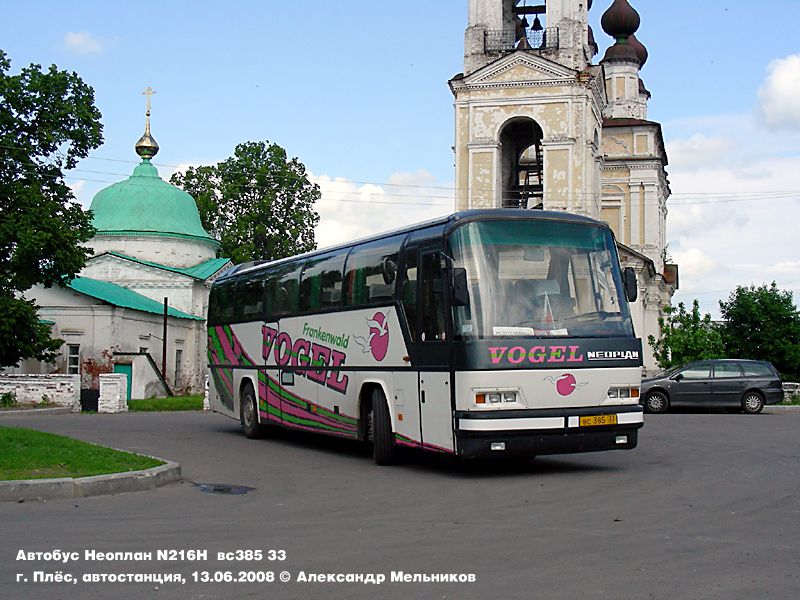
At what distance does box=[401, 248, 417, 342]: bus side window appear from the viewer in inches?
541

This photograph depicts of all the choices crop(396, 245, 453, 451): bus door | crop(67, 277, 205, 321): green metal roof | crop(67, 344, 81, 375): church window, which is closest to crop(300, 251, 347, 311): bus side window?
crop(396, 245, 453, 451): bus door

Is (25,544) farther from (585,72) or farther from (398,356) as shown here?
(585,72)

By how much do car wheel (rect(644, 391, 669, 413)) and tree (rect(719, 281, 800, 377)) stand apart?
115 feet

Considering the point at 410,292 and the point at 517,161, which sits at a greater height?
the point at 517,161

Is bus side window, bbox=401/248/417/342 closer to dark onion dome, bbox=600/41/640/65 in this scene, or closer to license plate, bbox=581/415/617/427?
license plate, bbox=581/415/617/427

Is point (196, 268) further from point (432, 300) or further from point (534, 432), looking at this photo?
point (534, 432)

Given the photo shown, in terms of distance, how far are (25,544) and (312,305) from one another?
927 centimetres

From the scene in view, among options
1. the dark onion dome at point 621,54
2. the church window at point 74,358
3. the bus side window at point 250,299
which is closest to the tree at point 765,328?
the dark onion dome at point 621,54

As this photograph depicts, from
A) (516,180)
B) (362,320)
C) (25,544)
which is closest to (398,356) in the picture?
(362,320)

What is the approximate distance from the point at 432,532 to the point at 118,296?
41.6 metres

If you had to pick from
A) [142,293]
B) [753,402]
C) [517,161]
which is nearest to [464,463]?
[753,402]

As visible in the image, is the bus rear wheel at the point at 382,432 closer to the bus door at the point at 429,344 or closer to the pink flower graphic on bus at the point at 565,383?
the bus door at the point at 429,344

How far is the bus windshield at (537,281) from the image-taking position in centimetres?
1262

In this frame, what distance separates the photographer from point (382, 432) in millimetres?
14641
